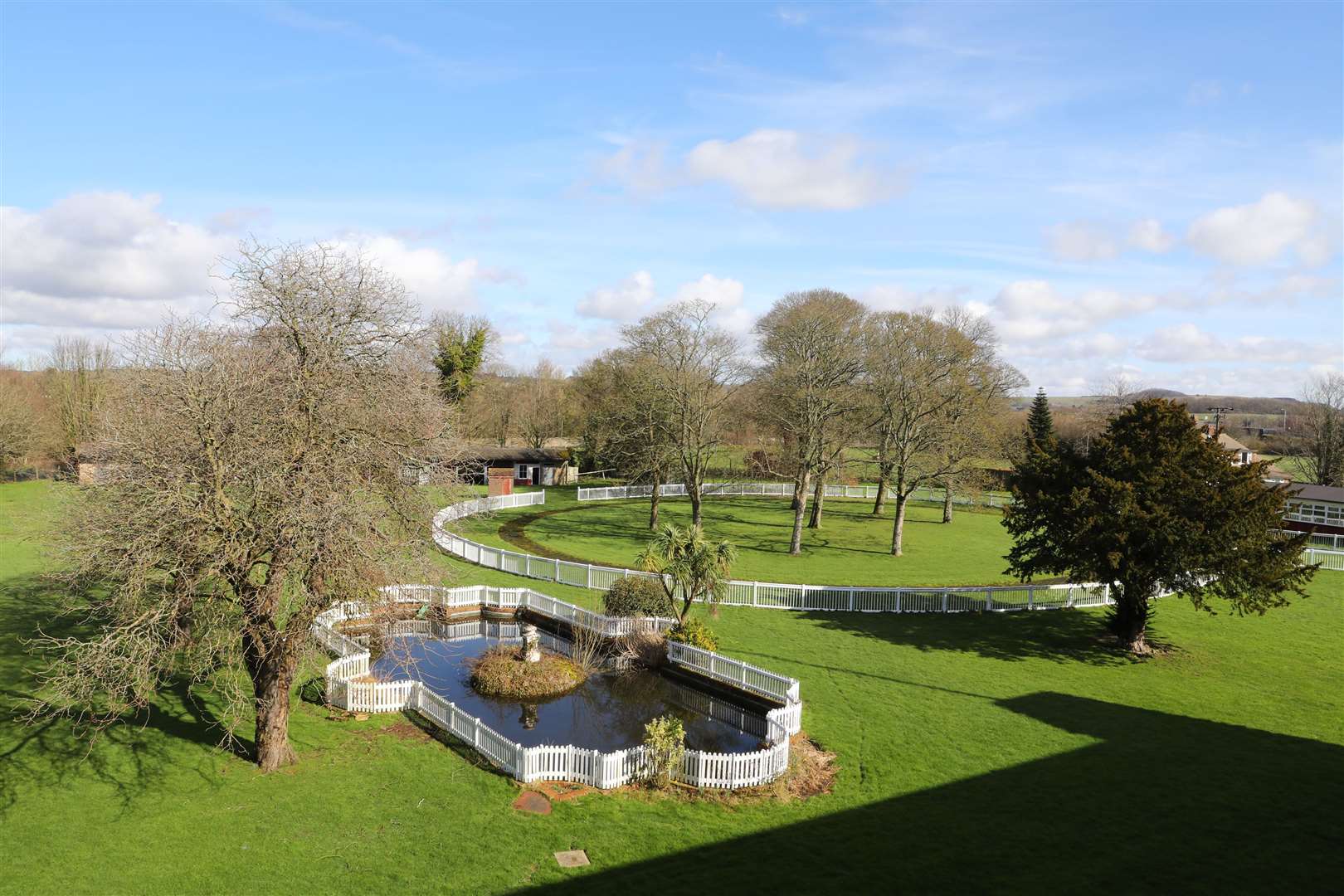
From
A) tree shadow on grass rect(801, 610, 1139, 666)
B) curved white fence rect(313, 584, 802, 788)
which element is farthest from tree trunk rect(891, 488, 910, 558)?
curved white fence rect(313, 584, 802, 788)

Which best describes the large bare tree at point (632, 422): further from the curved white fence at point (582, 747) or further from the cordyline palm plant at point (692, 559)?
the cordyline palm plant at point (692, 559)

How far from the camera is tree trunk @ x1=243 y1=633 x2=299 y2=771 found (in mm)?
14344

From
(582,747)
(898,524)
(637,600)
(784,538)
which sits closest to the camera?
(582,747)

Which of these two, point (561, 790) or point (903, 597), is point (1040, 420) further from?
point (561, 790)

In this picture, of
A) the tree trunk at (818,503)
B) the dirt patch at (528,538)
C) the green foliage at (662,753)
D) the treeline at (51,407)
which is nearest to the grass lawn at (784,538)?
the dirt patch at (528,538)

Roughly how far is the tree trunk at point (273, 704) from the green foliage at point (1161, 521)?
20165mm

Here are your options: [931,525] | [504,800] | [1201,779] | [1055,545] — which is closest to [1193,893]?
[1201,779]

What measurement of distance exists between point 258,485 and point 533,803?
7150mm

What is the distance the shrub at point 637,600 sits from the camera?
23.6m

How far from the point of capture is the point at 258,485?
1309 cm

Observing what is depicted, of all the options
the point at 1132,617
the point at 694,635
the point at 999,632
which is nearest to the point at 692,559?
the point at 694,635

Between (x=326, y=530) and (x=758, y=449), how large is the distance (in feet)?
155

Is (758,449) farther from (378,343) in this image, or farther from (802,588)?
(378,343)

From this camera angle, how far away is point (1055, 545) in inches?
916
